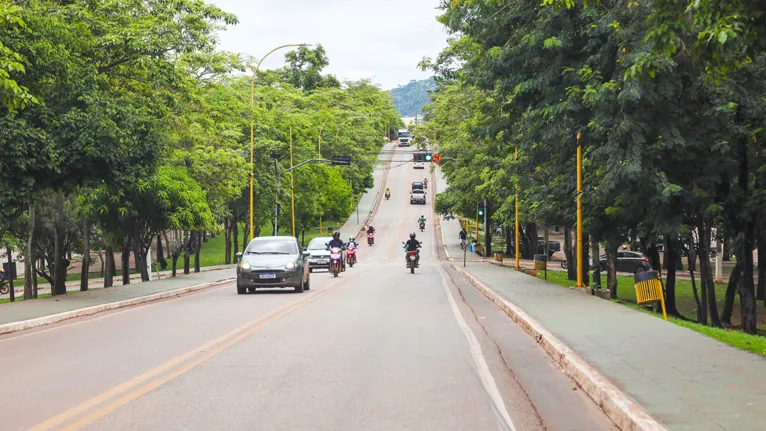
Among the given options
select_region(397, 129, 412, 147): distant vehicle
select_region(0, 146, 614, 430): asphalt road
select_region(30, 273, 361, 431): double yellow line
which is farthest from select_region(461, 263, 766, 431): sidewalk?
select_region(397, 129, 412, 147): distant vehicle

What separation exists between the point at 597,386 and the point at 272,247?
18.2 metres

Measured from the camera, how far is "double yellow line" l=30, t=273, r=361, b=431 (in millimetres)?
6926

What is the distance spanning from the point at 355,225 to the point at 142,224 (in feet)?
208

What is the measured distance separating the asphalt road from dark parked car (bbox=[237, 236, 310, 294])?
6.27m

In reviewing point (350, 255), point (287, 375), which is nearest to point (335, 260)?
point (350, 255)

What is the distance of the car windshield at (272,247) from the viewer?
25.4 m

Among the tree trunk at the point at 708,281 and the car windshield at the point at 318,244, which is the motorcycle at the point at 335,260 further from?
the tree trunk at the point at 708,281

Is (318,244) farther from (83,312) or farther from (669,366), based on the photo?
(669,366)

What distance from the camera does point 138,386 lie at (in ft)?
28.1

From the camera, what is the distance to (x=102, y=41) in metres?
23.6

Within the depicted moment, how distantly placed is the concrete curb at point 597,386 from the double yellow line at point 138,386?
172 inches

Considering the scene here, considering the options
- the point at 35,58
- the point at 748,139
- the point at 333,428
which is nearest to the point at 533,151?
the point at 748,139

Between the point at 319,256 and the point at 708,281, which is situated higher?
the point at 319,256

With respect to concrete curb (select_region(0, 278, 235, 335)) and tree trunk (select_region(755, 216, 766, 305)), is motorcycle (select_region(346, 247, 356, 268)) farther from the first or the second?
tree trunk (select_region(755, 216, 766, 305))
